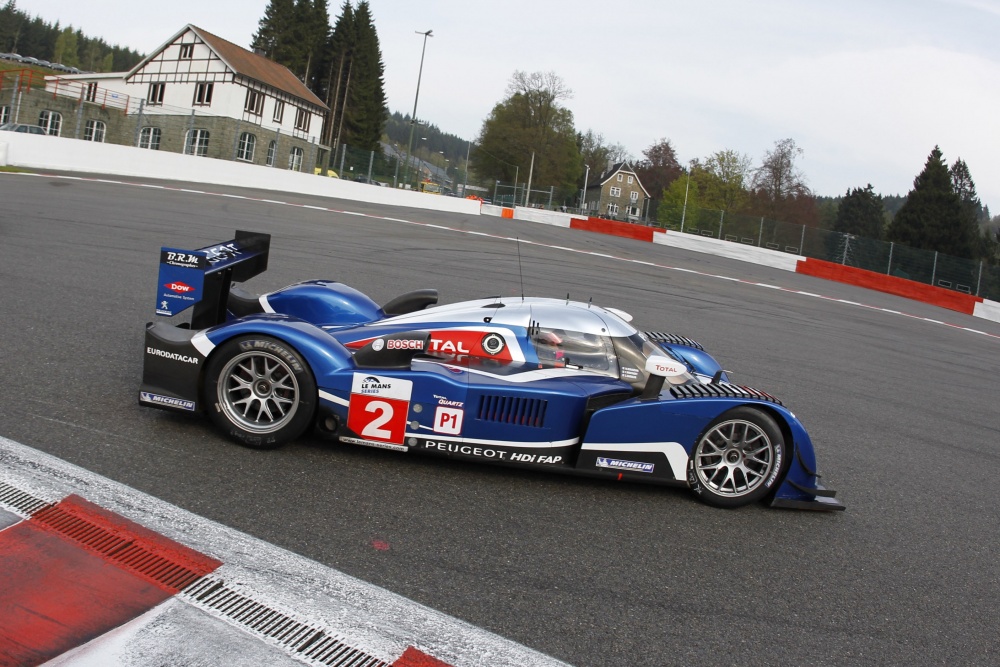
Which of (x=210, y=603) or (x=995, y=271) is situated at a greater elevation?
(x=995, y=271)

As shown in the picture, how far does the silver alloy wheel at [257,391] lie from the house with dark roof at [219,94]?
143ft

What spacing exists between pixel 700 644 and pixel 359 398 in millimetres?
2323

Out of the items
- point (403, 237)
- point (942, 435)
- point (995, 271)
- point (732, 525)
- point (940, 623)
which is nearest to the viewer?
point (940, 623)

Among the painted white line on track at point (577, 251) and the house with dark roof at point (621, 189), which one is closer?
the painted white line on track at point (577, 251)

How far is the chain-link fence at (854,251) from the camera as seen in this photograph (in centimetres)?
2952

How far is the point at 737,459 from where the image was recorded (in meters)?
4.95

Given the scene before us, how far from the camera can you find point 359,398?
4.72m

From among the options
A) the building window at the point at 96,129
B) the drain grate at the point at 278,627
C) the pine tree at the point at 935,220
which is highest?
the pine tree at the point at 935,220

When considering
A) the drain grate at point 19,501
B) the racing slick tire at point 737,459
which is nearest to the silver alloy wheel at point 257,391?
the drain grate at point 19,501

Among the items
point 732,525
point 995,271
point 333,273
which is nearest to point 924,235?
point 995,271

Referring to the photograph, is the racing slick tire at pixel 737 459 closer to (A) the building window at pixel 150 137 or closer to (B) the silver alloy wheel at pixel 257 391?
(B) the silver alloy wheel at pixel 257 391

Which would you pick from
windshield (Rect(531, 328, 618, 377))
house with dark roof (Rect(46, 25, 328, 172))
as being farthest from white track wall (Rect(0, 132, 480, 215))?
windshield (Rect(531, 328, 618, 377))

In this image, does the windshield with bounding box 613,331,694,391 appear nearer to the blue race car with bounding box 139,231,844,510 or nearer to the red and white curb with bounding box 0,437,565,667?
the blue race car with bounding box 139,231,844,510

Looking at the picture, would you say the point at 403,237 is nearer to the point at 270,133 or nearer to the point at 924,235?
the point at 270,133
